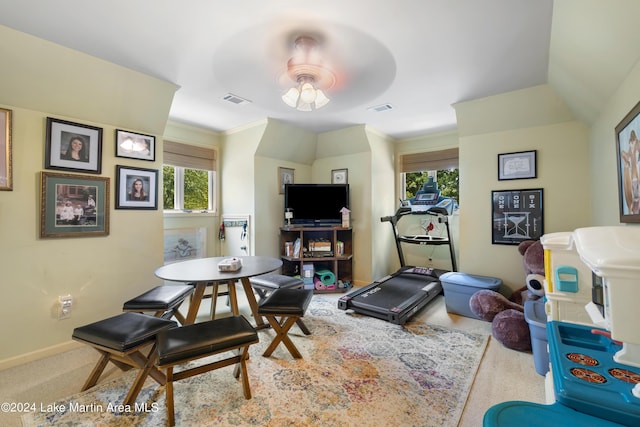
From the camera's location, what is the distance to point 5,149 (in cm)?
211

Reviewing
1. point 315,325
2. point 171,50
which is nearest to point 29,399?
point 315,325

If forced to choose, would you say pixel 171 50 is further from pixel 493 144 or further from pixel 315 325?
pixel 493 144

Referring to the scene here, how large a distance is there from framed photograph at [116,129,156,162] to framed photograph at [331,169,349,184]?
271 centimetres

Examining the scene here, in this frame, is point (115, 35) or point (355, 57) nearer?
point (115, 35)

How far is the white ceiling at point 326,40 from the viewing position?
1.70 meters

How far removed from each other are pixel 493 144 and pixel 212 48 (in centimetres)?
319

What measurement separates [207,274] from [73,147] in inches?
66.8

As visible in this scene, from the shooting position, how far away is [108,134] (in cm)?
266

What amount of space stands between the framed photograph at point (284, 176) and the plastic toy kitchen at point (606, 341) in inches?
149

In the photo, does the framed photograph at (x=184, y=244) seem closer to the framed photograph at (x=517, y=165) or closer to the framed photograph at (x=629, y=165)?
the framed photograph at (x=517, y=165)

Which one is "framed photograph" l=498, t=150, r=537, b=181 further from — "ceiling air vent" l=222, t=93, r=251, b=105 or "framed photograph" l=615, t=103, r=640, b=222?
"ceiling air vent" l=222, t=93, r=251, b=105

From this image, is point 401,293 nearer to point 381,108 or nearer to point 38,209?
point 381,108

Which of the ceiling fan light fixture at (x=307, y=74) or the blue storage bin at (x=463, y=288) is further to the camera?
the blue storage bin at (x=463, y=288)

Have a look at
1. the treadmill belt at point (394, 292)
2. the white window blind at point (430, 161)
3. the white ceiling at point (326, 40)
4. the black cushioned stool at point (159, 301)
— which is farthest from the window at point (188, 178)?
the white window blind at point (430, 161)
